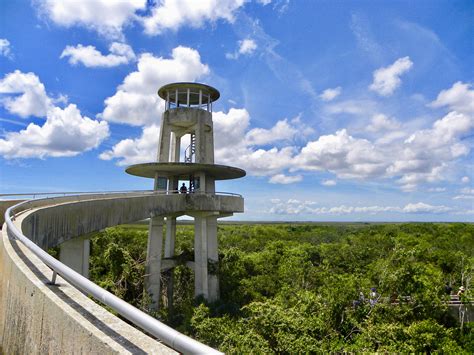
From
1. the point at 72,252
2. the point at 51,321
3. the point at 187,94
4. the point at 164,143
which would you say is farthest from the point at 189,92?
the point at 51,321

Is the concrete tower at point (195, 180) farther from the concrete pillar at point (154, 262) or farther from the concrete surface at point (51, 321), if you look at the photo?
the concrete surface at point (51, 321)

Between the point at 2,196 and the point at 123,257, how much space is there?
17228 millimetres

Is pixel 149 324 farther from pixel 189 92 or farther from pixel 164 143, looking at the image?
pixel 189 92

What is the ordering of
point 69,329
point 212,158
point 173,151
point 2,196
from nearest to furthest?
point 69,329
point 2,196
point 212,158
point 173,151

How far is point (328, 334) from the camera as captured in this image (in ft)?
53.6

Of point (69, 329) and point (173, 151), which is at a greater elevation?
point (173, 151)

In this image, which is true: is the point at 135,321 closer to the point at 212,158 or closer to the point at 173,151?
the point at 212,158

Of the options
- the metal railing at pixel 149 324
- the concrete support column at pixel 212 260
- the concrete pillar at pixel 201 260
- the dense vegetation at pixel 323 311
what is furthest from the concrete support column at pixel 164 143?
the metal railing at pixel 149 324

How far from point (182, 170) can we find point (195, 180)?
122 centimetres

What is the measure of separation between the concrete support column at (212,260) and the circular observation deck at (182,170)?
3225mm

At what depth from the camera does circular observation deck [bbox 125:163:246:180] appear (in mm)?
22188

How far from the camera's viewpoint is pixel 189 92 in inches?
985

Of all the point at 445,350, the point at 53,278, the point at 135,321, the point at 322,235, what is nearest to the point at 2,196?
the point at 53,278

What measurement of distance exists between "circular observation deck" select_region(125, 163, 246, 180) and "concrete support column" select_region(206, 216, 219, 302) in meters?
3.22
